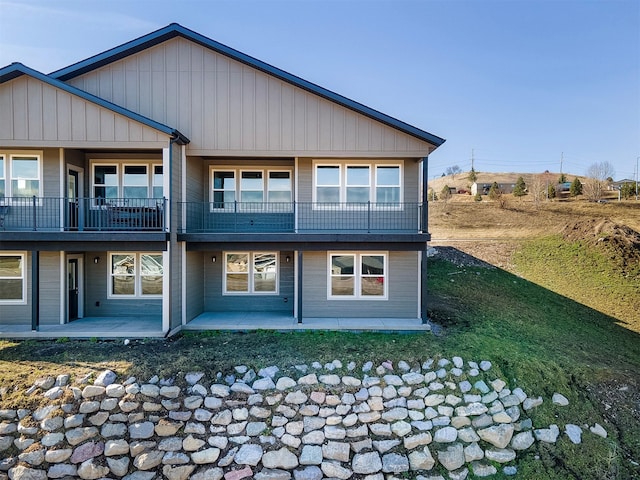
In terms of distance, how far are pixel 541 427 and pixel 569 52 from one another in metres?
22.0

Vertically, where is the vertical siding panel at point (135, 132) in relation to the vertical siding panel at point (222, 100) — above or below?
below

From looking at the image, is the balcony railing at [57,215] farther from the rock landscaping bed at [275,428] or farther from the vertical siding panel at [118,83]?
the rock landscaping bed at [275,428]

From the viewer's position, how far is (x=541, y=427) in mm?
6570

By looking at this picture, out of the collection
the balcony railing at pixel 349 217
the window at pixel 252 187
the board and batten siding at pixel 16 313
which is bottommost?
the board and batten siding at pixel 16 313

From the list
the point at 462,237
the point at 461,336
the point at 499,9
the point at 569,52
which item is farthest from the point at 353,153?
the point at 569,52

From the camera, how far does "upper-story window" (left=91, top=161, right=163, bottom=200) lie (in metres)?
10.9

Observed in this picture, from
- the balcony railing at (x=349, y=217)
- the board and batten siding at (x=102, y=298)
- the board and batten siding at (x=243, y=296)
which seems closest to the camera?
the balcony railing at (x=349, y=217)

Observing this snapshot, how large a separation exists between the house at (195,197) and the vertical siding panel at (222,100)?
0.04 m

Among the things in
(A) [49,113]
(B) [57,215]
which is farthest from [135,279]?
(A) [49,113]

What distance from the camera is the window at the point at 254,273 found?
11.7 meters

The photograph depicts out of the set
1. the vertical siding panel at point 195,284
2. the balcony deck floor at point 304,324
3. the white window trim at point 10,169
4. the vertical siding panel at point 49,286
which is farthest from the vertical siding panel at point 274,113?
the vertical siding panel at point 49,286

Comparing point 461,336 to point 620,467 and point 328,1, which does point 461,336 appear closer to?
point 620,467

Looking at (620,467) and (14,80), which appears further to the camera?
(14,80)

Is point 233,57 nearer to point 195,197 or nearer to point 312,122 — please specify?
point 312,122
